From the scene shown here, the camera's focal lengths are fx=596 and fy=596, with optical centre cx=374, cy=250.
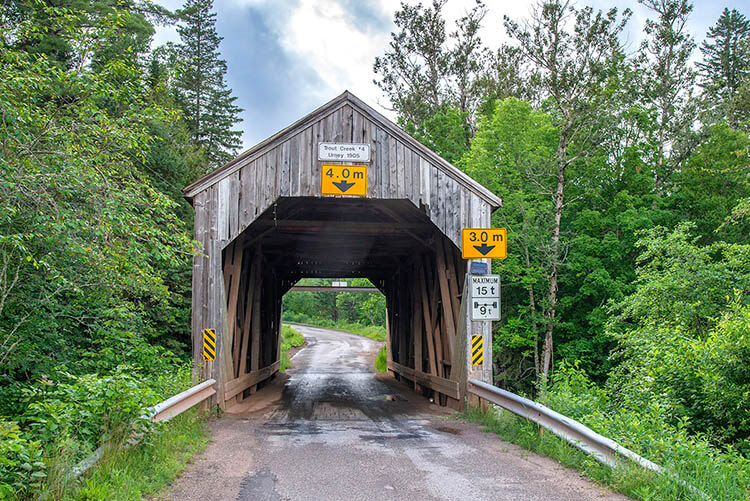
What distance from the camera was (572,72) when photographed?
1844 centimetres

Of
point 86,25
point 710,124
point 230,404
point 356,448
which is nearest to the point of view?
point 356,448

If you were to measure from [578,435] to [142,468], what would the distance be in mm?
3878

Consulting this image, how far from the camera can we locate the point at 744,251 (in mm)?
9992

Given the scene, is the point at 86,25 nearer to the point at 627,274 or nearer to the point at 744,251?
the point at 744,251

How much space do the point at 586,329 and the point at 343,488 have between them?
52.3 ft

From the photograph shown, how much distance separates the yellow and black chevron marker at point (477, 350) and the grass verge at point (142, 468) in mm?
4848

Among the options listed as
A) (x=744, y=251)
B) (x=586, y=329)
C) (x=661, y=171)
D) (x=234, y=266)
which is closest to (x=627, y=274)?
(x=586, y=329)

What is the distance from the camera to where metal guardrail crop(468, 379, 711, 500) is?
4542 millimetres

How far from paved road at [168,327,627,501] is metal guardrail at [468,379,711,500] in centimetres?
28

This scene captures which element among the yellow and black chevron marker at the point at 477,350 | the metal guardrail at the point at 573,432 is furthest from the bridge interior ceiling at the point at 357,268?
the metal guardrail at the point at 573,432

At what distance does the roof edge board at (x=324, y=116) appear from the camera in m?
9.83

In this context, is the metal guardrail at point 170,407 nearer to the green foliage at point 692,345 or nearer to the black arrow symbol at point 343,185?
the black arrow symbol at point 343,185

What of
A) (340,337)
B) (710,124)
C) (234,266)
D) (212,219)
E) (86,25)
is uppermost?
(710,124)

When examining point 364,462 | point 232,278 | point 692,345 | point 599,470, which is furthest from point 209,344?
point 692,345
